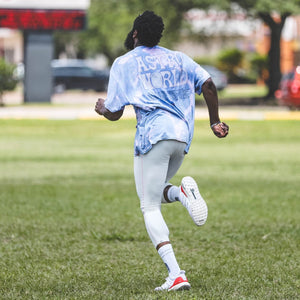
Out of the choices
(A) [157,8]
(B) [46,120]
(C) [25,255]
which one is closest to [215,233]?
(C) [25,255]

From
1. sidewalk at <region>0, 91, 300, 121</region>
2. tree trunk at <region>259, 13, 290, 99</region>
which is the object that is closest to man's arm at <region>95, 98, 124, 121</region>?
sidewalk at <region>0, 91, 300, 121</region>

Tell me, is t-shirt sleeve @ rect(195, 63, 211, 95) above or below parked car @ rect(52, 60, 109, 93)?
above

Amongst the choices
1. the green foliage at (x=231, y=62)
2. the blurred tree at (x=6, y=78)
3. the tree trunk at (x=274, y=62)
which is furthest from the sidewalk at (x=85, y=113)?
the green foliage at (x=231, y=62)

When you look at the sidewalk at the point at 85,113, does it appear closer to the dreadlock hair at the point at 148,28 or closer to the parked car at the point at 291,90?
the parked car at the point at 291,90

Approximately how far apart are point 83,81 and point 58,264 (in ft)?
151

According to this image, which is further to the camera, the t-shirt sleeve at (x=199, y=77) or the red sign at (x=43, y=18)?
the red sign at (x=43, y=18)

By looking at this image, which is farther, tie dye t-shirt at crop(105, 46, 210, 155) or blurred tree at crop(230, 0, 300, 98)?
blurred tree at crop(230, 0, 300, 98)

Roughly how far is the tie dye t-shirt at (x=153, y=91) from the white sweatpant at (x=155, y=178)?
0.18ft

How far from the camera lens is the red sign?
3353 centimetres

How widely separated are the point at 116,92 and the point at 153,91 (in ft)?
0.80

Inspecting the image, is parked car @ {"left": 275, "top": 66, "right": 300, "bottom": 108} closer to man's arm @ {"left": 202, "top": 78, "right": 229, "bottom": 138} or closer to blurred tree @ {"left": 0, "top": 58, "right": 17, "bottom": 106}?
blurred tree @ {"left": 0, "top": 58, "right": 17, "bottom": 106}

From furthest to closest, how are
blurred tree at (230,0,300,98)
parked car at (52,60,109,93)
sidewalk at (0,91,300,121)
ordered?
1. parked car at (52,60,109,93)
2. blurred tree at (230,0,300,98)
3. sidewalk at (0,91,300,121)

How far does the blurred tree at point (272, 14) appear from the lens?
1280 inches

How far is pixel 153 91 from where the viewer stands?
18.0 feet
